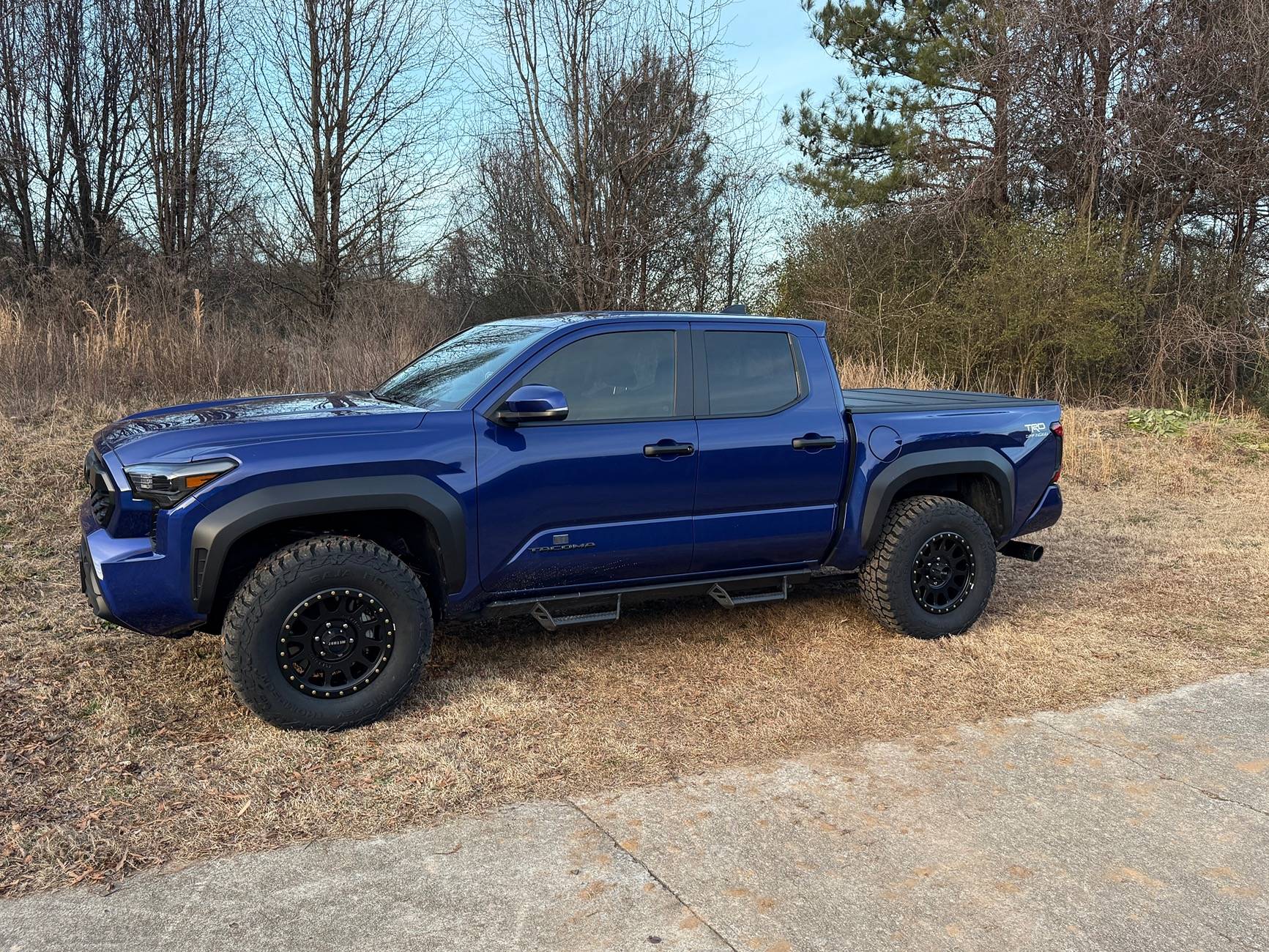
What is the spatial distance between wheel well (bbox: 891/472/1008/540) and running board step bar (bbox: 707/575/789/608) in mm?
1046

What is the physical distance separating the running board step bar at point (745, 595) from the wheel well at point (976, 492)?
41.2 inches

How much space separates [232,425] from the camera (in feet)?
13.0

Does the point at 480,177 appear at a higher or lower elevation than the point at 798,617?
higher

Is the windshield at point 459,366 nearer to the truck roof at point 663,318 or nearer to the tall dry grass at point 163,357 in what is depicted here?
the truck roof at point 663,318

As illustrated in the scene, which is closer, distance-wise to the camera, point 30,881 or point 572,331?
point 30,881

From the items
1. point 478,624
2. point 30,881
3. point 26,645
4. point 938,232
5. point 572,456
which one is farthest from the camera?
point 938,232

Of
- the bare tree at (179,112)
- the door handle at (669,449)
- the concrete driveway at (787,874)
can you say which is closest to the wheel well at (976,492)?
the door handle at (669,449)

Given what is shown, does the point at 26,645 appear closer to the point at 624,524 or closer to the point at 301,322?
the point at 624,524

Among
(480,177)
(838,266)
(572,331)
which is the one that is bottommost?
(572,331)

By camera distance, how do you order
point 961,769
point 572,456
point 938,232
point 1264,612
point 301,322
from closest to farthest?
point 961,769 → point 572,456 → point 1264,612 → point 301,322 → point 938,232

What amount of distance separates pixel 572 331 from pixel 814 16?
18.2 metres

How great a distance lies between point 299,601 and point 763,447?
224 cm

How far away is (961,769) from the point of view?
3877mm

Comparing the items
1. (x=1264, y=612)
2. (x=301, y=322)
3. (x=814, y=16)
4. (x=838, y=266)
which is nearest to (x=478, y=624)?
(x=1264, y=612)
